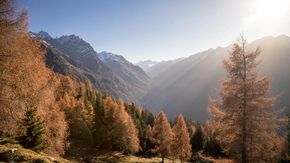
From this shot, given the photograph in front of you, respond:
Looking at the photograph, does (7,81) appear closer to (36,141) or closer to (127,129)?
(36,141)

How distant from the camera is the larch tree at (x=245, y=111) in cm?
2078

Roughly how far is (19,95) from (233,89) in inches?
673

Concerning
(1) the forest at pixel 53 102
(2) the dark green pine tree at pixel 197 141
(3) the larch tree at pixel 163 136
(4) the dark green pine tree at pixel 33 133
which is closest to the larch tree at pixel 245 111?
(1) the forest at pixel 53 102

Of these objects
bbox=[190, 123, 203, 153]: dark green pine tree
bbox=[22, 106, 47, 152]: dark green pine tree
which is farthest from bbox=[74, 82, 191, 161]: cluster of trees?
bbox=[190, 123, 203, 153]: dark green pine tree

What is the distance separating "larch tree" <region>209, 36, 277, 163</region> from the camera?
20781 mm

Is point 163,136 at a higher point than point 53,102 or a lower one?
lower

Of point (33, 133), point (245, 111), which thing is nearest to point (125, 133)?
point (33, 133)

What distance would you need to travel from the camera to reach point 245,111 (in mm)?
21203

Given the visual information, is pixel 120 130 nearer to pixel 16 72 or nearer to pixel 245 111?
pixel 245 111

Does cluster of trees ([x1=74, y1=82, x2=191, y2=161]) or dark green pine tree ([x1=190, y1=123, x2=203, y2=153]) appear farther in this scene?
dark green pine tree ([x1=190, y1=123, x2=203, y2=153])

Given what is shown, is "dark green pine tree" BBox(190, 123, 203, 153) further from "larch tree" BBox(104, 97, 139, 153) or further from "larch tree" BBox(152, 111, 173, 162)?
"larch tree" BBox(104, 97, 139, 153)

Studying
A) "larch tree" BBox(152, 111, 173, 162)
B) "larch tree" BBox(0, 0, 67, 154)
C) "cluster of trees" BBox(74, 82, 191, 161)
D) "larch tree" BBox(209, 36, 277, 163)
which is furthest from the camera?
"larch tree" BBox(152, 111, 173, 162)

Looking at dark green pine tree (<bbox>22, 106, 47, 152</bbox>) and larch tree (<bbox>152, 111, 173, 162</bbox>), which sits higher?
dark green pine tree (<bbox>22, 106, 47, 152</bbox>)

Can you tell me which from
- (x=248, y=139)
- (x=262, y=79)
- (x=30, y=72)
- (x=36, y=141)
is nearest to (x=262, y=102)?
(x=262, y=79)
